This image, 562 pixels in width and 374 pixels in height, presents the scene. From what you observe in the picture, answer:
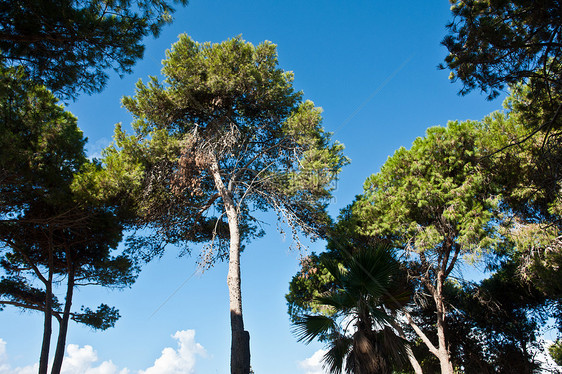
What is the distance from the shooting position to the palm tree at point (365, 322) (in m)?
5.48

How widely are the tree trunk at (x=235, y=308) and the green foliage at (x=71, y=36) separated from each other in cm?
448

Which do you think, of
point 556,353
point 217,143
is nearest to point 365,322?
point 217,143

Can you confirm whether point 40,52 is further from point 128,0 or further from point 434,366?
point 434,366

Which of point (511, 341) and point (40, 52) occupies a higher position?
point (40, 52)

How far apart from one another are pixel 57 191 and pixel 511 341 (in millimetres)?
18098

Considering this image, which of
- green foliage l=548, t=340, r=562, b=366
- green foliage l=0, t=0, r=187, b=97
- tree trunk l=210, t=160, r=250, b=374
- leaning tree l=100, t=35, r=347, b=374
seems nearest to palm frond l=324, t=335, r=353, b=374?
tree trunk l=210, t=160, r=250, b=374

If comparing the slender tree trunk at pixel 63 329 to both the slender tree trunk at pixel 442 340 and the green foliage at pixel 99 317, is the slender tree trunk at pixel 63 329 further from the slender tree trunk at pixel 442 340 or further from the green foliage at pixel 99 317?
the slender tree trunk at pixel 442 340

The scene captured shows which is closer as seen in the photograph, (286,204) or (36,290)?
(286,204)

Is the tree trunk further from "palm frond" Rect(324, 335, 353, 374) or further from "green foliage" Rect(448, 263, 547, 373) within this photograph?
"green foliage" Rect(448, 263, 547, 373)

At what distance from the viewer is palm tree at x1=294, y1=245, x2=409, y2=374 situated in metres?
5.48

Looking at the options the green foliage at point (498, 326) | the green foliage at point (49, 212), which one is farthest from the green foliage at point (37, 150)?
the green foliage at point (498, 326)

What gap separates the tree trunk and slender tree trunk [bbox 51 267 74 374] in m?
5.88

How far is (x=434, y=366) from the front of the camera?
15.9 meters

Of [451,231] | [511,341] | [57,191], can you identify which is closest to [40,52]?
[57,191]
